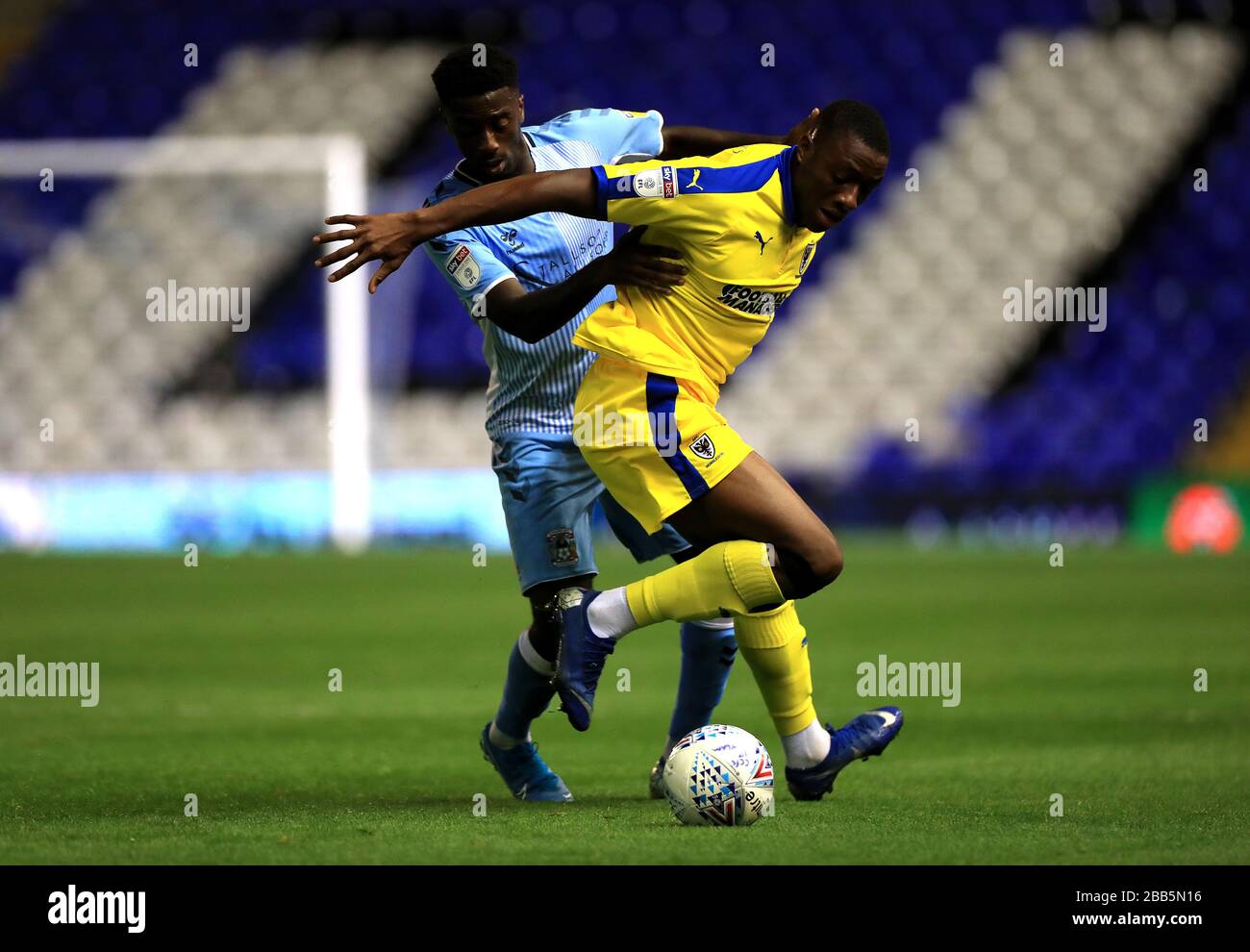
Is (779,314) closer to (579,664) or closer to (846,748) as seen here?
(846,748)

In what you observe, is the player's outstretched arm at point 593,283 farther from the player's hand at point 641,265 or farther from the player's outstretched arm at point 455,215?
the player's outstretched arm at point 455,215

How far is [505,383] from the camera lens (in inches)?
216

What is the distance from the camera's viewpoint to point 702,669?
17.9ft

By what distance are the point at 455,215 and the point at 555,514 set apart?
1.15 metres

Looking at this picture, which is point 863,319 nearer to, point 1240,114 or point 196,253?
point 1240,114

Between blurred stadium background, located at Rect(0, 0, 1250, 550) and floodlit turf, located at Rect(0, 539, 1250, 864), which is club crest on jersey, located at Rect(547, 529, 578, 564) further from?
blurred stadium background, located at Rect(0, 0, 1250, 550)

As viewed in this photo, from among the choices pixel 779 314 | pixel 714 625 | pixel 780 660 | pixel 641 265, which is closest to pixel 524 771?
pixel 714 625

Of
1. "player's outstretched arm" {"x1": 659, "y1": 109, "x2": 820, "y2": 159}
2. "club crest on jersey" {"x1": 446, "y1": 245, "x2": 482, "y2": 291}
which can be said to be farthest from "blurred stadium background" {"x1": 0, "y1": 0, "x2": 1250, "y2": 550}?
"club crest on jersey" {"x1": 446, "y1": 245, "x2": 482, "y2": 291}

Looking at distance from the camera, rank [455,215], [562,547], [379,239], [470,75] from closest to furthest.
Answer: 1. [379,239]
2. [455,215]
3. [470,75]
4. [562,547]

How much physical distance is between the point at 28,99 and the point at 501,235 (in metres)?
18.3

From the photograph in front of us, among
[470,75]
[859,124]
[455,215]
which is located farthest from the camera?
[470,75]

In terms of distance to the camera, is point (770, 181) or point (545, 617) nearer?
point (770, 181)
